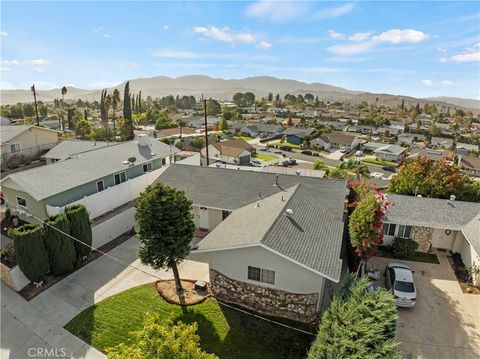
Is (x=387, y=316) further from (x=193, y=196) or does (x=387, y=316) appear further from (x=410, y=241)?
(x=193, y=196)

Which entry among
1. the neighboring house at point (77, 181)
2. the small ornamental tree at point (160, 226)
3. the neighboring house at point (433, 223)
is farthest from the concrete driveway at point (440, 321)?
the neighboring house at point (77, 181)

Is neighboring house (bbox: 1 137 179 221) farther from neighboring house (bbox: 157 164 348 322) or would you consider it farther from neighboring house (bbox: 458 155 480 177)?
neighboring house (bbox: 458 155 480 177)

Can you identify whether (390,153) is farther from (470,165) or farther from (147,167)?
(147,167)

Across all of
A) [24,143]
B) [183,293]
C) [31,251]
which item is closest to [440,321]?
[183,293]

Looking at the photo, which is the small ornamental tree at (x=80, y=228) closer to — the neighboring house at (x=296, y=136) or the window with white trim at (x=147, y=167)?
the window with white trim at (x=147, y=167)

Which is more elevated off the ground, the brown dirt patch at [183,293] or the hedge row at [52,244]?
the hedge row at [52,244]

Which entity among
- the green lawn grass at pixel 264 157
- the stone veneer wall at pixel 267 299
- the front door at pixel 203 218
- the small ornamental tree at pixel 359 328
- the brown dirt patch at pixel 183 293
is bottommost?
the green lawn grass at pixel 264 157
